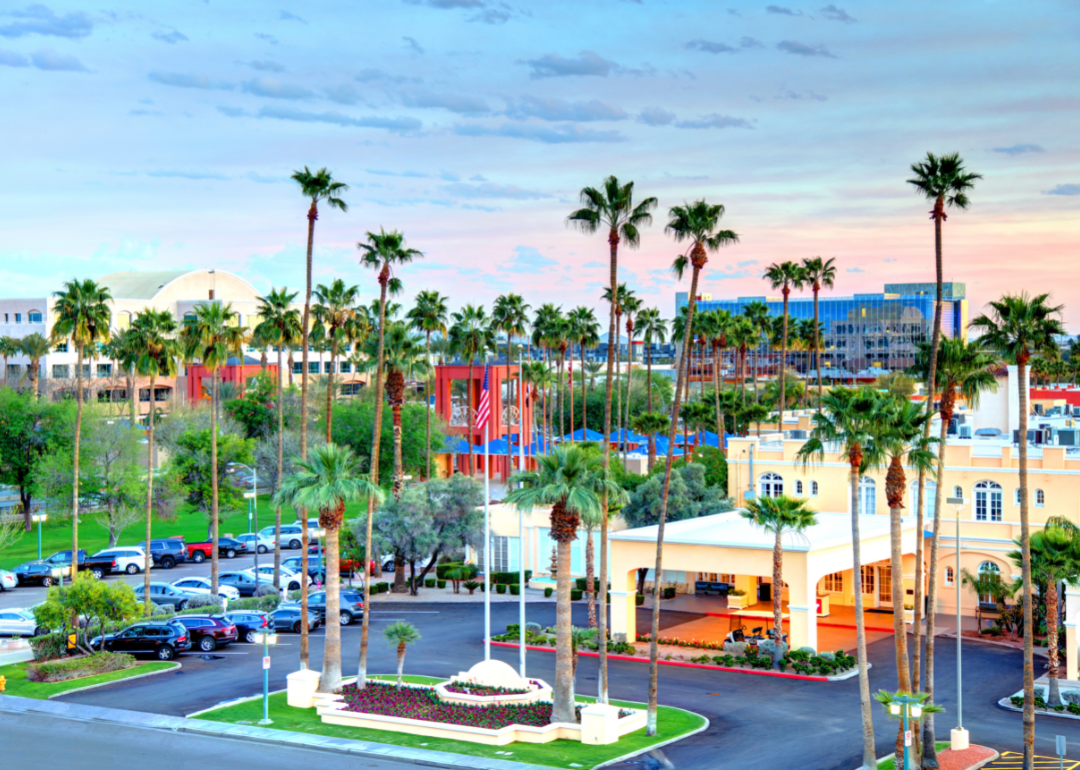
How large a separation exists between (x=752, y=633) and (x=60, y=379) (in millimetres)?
90107

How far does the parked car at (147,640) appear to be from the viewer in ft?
147

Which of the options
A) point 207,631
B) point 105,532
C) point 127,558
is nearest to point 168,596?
point 207,631

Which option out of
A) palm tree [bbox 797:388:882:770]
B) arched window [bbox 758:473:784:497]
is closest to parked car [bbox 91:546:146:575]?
arched window [bbox 758:473:784:497]

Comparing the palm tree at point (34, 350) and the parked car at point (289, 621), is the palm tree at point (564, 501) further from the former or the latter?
the palm tree at point (34, 350)

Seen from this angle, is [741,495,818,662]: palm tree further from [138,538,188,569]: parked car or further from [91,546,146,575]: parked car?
[138,538,188,569]: parked car

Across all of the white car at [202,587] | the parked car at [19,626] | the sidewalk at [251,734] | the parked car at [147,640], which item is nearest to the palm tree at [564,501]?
the sidewalk at [251,734]

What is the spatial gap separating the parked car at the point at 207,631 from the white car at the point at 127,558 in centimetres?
2147

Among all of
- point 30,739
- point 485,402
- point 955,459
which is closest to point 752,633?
point 955,459

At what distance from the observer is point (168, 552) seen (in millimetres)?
70250

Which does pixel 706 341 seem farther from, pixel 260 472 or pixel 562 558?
pixel 562 558

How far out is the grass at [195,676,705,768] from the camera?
3152 cm

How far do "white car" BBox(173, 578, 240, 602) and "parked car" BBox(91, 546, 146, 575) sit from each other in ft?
30.1

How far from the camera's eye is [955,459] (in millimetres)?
52562

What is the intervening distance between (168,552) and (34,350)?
49.8 meters
